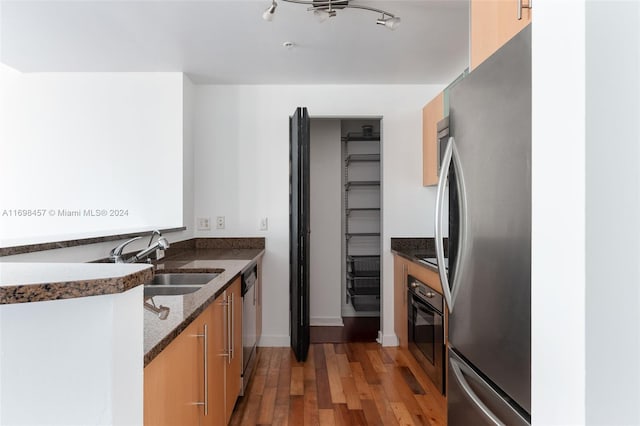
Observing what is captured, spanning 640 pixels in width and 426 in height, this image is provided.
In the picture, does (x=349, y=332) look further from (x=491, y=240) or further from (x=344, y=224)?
(x=491, y=240)

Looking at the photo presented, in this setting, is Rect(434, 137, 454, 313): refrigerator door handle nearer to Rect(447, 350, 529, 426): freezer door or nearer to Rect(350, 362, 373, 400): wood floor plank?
Rect(447, 350, 529, 426): freezer door

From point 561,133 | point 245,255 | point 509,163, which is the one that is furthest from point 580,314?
point 245,255

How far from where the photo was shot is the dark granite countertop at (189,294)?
3.37 ft

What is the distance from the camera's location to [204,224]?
3477 mm

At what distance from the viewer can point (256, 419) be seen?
2.21 meters

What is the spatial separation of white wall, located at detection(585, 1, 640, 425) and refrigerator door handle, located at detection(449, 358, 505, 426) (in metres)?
0.58

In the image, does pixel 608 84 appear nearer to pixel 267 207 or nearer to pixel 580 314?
pixel 580 314

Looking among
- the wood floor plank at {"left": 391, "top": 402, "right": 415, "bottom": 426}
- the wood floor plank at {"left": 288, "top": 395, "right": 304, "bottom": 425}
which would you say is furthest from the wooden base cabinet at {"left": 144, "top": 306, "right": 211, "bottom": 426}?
the wood floor plank at {"left": 391, "top": 402, "right": 415, "bottom": 426}

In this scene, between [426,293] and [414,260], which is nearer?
[426,293]

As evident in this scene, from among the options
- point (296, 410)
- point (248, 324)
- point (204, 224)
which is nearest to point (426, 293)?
point (296, 410)

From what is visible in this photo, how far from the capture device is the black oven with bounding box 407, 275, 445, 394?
242 cm

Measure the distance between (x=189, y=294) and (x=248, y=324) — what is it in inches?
44.2

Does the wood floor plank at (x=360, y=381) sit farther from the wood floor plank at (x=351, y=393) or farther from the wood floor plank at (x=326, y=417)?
the wood floor plank at (x=326, y=417)

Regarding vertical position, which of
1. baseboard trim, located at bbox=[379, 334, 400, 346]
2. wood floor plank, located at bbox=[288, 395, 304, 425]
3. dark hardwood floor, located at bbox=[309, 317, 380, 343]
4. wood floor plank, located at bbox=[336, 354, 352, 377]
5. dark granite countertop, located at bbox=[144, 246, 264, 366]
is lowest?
dark hardwood floor, located at bbox=[309, 317, 380, 343]
